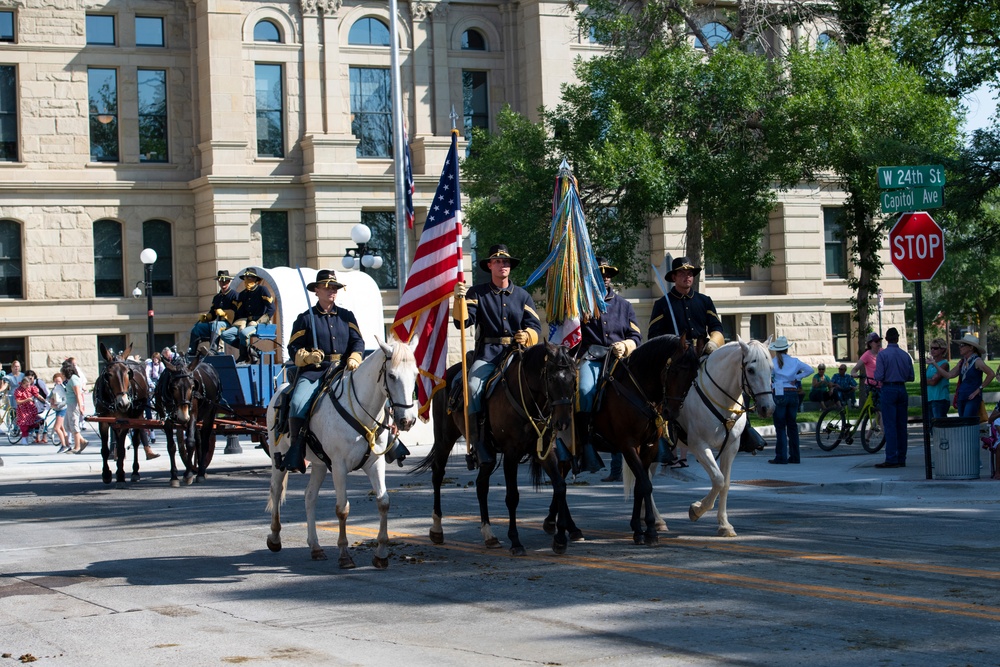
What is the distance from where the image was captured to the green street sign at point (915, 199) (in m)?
17.7

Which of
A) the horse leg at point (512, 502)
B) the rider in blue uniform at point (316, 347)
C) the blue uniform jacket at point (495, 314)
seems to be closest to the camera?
the horse leg at point (512, 502)

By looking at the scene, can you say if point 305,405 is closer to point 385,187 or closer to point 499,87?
point 385,187

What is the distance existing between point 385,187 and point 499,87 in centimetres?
592

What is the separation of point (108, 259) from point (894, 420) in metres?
30.3

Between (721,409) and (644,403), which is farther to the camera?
(721,409)

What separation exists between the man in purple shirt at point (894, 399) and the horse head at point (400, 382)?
10.6m

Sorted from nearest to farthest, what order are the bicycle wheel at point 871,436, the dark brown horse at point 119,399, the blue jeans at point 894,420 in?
the blue jeans at point 894,420
the dark brown horse at point 119,399
the bicycle wheel at point 871,436

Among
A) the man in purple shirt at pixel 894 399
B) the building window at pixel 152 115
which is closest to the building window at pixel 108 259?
the building window at pixel 152 115

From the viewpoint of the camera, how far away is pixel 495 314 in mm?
13688

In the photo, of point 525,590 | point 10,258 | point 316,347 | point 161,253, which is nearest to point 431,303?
point 316,347

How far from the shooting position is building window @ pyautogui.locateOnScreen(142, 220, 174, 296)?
44500 mm

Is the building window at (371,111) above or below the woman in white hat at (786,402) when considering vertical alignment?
above

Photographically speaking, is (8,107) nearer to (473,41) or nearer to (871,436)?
(473,41)

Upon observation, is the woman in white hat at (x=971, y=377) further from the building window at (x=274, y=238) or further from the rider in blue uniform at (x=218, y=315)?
the building window at (x=274, y=238)
